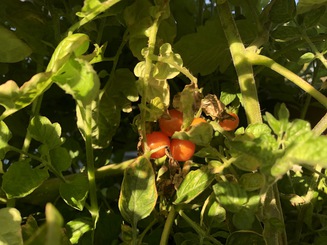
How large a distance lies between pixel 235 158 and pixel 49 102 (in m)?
0.32

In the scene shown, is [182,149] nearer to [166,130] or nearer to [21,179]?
[166,130]

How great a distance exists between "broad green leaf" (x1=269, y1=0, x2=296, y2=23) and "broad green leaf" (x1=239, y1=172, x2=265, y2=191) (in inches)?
5.3

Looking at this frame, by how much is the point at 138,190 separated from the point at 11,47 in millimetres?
142

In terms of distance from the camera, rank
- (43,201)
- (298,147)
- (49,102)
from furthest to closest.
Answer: (49,102), (43,201), (298,147)

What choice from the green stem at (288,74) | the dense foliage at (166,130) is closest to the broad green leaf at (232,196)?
the dense foliage at (166,130)

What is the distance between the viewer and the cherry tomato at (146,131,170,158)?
1.34 ft

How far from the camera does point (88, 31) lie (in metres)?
0.49

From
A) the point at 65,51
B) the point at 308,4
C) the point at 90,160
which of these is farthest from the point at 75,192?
the point at 308,4

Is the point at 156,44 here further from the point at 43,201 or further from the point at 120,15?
the point at 43,201

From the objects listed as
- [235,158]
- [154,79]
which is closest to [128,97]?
[154,79]

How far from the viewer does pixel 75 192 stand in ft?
1.36

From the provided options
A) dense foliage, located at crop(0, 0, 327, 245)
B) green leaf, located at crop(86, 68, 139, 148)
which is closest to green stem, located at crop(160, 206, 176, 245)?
dense foliage, located at crop(0, 0, 327, 245)

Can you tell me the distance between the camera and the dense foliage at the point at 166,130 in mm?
328

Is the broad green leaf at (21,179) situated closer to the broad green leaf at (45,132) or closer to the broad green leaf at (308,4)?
the broad green leaf at (45,132)
